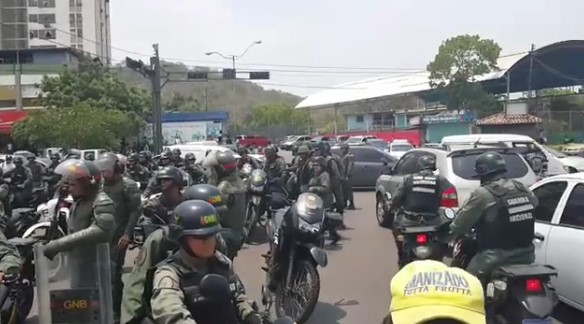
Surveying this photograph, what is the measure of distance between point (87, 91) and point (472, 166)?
39157mm

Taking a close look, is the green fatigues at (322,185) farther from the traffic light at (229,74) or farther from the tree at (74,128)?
the traffic light at (229,74)

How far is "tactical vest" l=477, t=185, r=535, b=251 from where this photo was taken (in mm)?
5344

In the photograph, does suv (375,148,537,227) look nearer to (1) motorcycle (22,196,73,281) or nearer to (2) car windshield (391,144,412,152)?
(1) motorcycle (22,196,73,281)

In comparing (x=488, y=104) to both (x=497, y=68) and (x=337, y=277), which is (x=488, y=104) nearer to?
(x=497, y=68)

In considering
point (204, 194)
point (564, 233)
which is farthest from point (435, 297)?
point (564, 233)

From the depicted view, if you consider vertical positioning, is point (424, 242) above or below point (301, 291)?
above

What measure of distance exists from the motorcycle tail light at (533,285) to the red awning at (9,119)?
1737 inches

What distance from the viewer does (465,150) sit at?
411 inches

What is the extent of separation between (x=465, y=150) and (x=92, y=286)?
276 inches

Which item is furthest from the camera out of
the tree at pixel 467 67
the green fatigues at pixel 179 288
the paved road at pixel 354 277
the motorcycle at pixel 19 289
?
the tree at pixel 467 67

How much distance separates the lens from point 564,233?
6.31m

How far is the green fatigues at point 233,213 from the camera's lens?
640 cm

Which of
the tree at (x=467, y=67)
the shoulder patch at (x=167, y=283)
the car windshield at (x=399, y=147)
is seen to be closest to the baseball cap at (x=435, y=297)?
the shoulder patch at (x=167, y=283)

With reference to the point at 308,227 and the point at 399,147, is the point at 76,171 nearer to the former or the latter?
the point at 308,227
